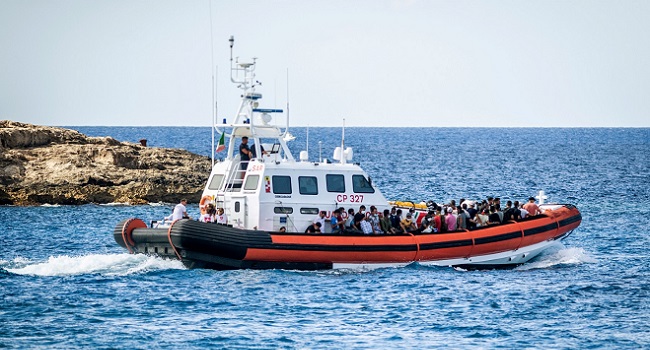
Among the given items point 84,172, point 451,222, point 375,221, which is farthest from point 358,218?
point 84,172

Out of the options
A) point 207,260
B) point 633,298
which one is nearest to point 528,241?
point 633,298

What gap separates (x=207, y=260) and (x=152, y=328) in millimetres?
4561

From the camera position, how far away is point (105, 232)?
3575cm

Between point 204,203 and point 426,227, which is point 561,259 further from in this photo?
point 204,203

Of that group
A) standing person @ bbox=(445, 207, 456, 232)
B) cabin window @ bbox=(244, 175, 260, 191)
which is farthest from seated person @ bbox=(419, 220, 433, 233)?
cabin window @ bbox=(244, 175, 260, 191)

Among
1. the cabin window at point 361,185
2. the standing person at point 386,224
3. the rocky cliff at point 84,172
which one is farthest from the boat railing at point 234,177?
the rocky cliff at point 84,172

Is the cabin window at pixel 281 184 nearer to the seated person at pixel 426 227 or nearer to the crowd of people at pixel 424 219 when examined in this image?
the crowd of people at pixel 424 219

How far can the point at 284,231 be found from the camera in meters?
25.4

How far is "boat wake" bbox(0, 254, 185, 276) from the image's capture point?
25.5 metres

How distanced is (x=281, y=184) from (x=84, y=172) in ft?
64.9

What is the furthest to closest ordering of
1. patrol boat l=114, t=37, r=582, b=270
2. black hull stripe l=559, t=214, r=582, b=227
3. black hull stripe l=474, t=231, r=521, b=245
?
black hull stripe l=559, t=214, r=582, b=227 → black hull stripe l=474, t=231, r=521, b=245 → patrol boat l=114, t=37, r=582, b=270

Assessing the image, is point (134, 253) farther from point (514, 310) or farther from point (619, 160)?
point (619, 160)

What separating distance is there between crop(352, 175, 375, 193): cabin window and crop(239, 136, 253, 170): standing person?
102 inches

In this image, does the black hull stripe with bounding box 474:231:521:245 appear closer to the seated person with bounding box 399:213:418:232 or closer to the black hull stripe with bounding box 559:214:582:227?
the seated person with bounding box 399:213:418:232
